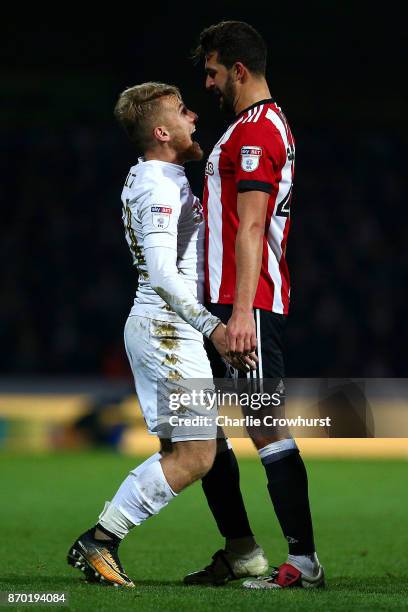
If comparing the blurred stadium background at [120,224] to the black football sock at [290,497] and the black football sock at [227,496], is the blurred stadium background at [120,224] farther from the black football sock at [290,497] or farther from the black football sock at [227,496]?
the black football sock at [290,497]

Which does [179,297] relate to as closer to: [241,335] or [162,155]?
[241,335]

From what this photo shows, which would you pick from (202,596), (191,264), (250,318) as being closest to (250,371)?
(250,318)

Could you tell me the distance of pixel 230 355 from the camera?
4371mm

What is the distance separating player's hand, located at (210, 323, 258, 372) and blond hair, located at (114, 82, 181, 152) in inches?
35.0

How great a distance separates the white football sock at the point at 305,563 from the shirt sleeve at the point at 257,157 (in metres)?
1.41

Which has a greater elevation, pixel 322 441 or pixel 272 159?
pixel 272 159

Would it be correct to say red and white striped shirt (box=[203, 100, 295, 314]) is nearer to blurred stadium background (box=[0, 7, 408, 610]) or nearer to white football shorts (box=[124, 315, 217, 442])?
white football shorts (box=[124, 315, 217, 442])

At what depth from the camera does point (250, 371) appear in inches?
179

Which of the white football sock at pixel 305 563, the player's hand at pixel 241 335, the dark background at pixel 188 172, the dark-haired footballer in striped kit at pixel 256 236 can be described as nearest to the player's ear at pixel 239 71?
Answer: the dark-haired footballer in striped kit at pixel 256 236

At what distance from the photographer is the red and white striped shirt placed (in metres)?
4.60

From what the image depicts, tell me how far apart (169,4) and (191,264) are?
940cm

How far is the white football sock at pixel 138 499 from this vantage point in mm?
4555

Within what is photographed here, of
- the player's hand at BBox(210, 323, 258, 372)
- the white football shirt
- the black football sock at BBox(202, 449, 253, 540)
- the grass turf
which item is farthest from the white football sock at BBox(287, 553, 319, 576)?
the white football shirt

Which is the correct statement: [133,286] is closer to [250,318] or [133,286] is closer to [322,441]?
[322,441]
